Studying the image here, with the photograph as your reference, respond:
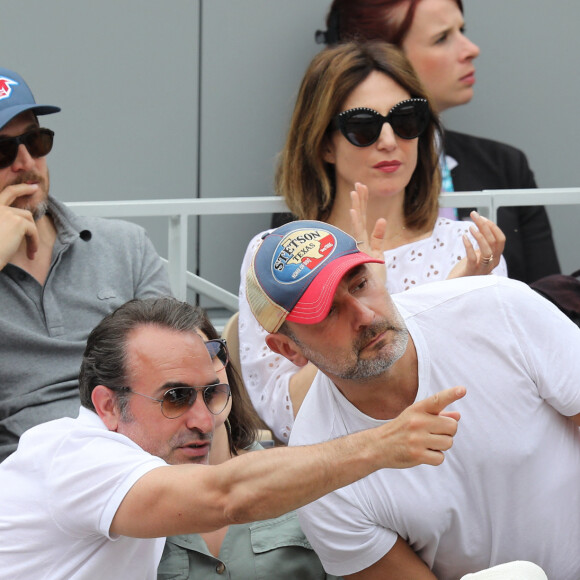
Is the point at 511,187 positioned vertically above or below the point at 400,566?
above

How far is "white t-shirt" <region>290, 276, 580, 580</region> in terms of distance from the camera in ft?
8.43

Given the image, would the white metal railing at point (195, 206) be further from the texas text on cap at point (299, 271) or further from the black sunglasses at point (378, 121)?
the texas text on cap at point (299, 271)

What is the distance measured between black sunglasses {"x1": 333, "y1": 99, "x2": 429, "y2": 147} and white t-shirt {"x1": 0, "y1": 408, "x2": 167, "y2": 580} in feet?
4.80

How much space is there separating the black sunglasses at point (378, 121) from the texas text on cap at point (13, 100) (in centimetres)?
94

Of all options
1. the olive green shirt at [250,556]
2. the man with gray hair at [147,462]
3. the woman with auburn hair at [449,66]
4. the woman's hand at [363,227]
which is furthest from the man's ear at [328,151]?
the olive green shirt at [250,556]

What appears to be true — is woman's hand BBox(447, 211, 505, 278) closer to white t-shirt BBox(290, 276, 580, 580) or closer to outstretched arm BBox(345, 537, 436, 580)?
white t-shirt BBox(290, 276, 580, 580)

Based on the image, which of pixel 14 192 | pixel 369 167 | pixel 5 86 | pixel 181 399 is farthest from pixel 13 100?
pixel 181 399

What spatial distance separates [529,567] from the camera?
7.26 ft

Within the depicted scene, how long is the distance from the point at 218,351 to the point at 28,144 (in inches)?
36.7

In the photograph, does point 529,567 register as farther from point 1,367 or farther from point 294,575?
point 1,367

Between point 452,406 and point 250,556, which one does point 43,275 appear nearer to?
point 250,556

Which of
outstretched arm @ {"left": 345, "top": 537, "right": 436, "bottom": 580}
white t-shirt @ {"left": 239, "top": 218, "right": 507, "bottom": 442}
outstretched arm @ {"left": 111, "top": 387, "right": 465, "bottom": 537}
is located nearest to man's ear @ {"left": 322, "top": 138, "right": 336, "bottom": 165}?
white t-shirt @ {"left": 239, "top": 218, "right": 507, "bottom": 442}

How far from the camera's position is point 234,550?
2.92 m

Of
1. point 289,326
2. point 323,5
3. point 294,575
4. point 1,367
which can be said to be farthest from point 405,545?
point 323,5
